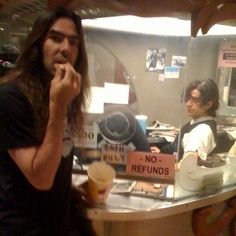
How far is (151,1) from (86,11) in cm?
24

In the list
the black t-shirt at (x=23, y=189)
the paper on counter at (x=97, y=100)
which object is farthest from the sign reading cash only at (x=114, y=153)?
the black t-shirt at (x=23, y=189)

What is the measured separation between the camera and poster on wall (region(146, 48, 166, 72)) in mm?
1334

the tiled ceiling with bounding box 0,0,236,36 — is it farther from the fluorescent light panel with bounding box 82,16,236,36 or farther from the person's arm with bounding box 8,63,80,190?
the person's arm with bounding box 8,63,80,190

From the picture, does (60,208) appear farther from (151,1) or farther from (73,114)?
(151,1)

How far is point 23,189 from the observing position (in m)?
1.01

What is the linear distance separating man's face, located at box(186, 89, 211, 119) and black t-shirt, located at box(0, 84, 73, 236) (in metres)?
0.54

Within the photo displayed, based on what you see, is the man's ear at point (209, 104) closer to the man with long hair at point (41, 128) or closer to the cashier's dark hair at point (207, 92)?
the cashier's dark hair at point (207, 92)

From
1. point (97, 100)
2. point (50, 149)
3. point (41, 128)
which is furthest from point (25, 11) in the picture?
point (50, 149)

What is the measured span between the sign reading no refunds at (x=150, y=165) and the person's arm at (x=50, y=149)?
475 millimetres

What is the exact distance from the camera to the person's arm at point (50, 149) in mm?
898

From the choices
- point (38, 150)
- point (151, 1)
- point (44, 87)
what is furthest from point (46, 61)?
point (151, 1)

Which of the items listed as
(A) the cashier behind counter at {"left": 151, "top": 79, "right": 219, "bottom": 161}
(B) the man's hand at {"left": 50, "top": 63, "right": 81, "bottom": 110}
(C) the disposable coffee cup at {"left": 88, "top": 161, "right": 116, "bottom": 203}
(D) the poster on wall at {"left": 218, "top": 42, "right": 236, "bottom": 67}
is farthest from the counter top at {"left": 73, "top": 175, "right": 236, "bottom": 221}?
(D) the poster on wall at {"left": 218, "top": 42, "right": 236, "bottom": 67}

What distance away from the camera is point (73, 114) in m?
1.25

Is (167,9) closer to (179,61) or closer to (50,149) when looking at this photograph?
(179,61)
